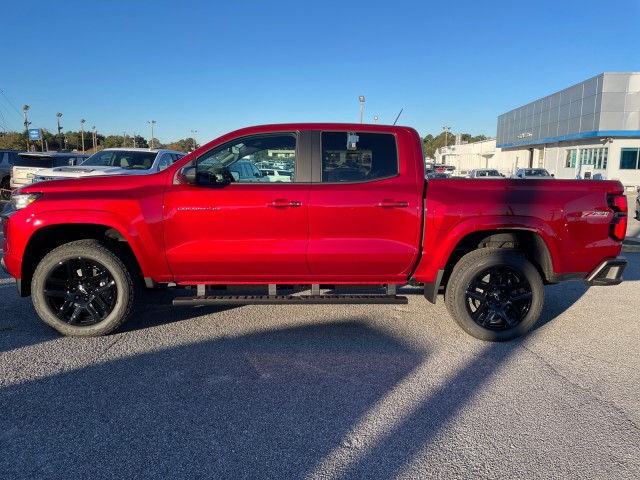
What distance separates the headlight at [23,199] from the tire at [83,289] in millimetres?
491

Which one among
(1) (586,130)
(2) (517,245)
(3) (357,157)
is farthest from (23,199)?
(1) (586,130)

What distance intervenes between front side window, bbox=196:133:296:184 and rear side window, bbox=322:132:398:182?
331mm

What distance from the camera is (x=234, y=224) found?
13.9 feet

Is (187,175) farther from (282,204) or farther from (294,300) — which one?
(294,300)

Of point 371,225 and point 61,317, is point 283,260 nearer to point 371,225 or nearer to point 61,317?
point 371,225

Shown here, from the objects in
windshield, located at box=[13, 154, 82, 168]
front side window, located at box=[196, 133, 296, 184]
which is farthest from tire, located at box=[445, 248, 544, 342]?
windshield, located at box=[13, 154, 82, 168]

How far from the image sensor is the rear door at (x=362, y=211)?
4223 mm

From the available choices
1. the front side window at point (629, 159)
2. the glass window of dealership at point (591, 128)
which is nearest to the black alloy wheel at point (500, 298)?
the glass window of dealership at point (591, 128)

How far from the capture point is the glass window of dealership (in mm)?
33250

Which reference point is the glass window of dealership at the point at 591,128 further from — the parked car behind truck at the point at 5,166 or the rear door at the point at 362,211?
the parked car behind truck at the point at 5,166

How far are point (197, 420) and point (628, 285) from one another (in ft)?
20.8

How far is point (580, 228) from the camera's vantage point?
14.3ft

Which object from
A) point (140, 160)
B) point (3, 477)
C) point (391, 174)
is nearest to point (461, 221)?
point (391, 174)

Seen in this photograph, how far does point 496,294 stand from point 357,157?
187 centimetres
